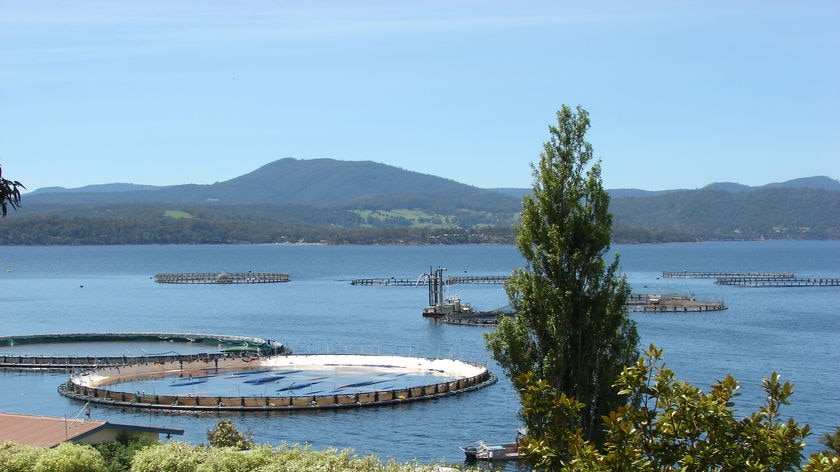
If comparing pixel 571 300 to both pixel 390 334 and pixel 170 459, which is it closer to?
pixel 170 459

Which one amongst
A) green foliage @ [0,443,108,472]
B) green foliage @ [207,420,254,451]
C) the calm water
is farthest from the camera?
the calm water

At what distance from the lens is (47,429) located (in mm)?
32812

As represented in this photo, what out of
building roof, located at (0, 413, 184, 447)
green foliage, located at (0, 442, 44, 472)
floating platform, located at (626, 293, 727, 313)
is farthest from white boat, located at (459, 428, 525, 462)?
floating platform, located at (626, 293, 727, 313)

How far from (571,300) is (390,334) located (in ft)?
243

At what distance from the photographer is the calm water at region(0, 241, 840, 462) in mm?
47594

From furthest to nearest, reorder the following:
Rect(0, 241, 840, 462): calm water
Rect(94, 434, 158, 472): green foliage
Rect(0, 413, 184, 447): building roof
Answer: Rect(0, 241, 840, 462): calm water, Rect(0, 413, 184, 447): building roof, Rect(94, 434, 158, 472): green foliage

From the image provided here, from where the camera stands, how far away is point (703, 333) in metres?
89.8

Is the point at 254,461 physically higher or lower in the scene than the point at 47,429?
higher

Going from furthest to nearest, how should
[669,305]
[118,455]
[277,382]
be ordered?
[669,305] < [277,382] < [118,455]

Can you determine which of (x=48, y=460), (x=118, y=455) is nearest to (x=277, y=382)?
(x=118, y=455)

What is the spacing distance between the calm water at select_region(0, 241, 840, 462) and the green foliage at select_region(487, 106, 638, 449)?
23.5 metres

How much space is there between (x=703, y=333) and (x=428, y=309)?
3289 cm

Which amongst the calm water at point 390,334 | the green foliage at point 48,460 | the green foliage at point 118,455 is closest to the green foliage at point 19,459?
the green foliage at point 48,460

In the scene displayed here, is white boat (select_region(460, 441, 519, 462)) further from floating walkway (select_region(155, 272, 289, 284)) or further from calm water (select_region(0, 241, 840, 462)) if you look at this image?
floating walkway (select_region(155, 272, 289, 284))
